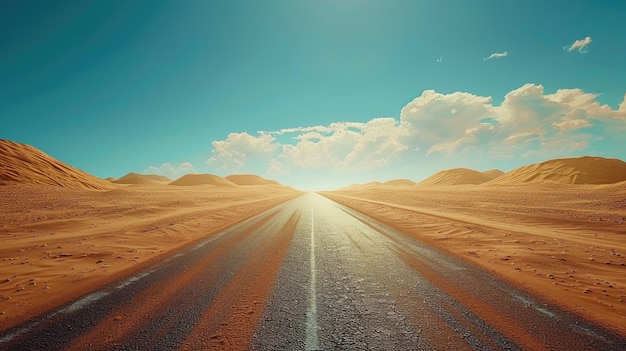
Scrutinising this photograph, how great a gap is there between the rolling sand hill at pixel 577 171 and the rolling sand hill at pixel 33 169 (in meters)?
87.2

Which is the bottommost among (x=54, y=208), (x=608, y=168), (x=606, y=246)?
(x=606, y=246)

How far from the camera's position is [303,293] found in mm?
5570

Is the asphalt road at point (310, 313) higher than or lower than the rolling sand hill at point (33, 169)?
lower

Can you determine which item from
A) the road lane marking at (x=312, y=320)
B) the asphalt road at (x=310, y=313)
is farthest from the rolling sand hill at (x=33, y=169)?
the road lane marking at (x=312, y=320)

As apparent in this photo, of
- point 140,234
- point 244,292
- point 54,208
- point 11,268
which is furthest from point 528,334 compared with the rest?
point 54,208

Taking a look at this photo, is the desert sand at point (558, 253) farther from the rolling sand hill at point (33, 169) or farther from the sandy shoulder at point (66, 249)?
the rolling sand hill at point (33, 169)

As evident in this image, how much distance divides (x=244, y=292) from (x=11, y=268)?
7650mm

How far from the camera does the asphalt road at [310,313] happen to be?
12.5 feet

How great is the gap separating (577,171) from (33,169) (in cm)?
10849

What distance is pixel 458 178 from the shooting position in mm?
118688

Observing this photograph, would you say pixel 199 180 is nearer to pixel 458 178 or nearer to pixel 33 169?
pixel 33 169

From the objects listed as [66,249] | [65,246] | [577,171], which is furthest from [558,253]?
[577,171]

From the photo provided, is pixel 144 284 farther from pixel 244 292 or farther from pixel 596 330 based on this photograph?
pixel 596 330

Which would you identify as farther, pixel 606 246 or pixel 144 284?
pixel 606 246
